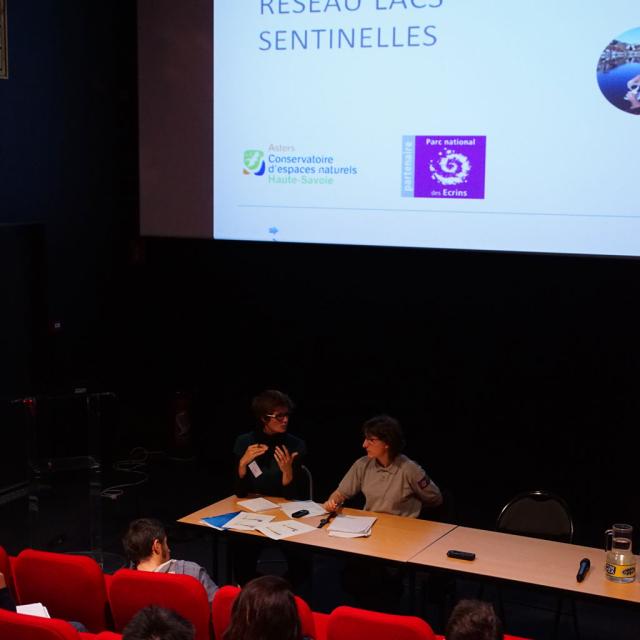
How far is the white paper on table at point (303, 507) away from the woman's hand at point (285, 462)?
15 centimetres

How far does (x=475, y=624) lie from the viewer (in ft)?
10.9

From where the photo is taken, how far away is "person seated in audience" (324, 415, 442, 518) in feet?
18.5

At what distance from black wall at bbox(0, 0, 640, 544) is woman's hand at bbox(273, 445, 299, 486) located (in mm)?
1985

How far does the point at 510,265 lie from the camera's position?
285 inches

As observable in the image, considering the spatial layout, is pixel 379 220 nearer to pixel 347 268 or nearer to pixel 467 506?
pixel 347 268

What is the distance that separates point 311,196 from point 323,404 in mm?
1642

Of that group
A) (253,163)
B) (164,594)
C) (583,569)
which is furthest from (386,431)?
(253,163)

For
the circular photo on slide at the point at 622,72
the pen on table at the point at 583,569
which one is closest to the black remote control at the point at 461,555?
the pen on table at the point at 583,569

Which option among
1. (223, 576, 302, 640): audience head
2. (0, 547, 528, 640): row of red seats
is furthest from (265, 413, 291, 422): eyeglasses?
(223, 576, 302, 640): audience head

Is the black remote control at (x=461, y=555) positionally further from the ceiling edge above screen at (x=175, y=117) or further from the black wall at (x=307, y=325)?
the ceiling edge above screen at (x=175, y=117)

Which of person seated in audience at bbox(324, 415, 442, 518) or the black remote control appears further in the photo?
person seated in audience at bbox(324, 415, 442, 518)

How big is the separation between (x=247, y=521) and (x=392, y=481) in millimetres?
802

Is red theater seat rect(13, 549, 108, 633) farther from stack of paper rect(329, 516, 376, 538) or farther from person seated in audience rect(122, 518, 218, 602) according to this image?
stack of paper rect(329, 516, 376, 538)

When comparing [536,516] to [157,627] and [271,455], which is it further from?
[157,627]
